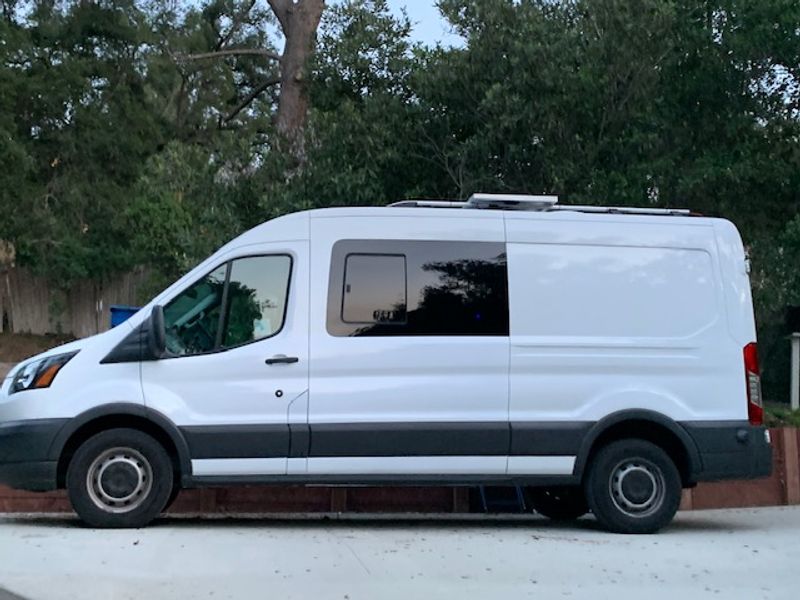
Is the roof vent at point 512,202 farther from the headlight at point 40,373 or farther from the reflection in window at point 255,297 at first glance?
the headlight at point 40,373

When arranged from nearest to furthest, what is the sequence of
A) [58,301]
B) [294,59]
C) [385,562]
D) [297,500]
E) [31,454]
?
[385,562] → [31,454] → [297,500] → [294,59] → [58,301]

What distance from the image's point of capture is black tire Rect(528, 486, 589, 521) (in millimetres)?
10148

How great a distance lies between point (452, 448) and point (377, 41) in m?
5.64

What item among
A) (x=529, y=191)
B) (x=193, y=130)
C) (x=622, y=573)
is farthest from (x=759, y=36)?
(x=193, y=130)

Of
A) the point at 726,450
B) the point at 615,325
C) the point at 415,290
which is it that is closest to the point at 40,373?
the point at 415,290

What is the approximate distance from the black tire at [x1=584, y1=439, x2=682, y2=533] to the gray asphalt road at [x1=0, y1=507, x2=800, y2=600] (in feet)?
0.66

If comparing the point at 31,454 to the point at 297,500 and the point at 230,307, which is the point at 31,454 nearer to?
the point at 230,307

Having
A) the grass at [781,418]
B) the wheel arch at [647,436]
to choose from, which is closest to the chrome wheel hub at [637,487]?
the wheel arch at [647,436]

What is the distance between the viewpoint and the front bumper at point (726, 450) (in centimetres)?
906

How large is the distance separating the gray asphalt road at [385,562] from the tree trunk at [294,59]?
542cm

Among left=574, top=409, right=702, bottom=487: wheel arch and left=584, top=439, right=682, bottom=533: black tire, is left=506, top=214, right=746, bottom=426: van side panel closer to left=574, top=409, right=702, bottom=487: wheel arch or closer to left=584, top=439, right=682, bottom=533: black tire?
left=574, top=409, right=702, bottom=487: wheel arch

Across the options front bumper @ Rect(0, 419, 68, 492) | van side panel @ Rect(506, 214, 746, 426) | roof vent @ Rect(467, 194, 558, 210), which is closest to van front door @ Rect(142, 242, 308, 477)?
front bumper @ Rect(0, 419, 68, 492)

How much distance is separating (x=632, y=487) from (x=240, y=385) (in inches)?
124

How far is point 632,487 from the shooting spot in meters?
9.10
